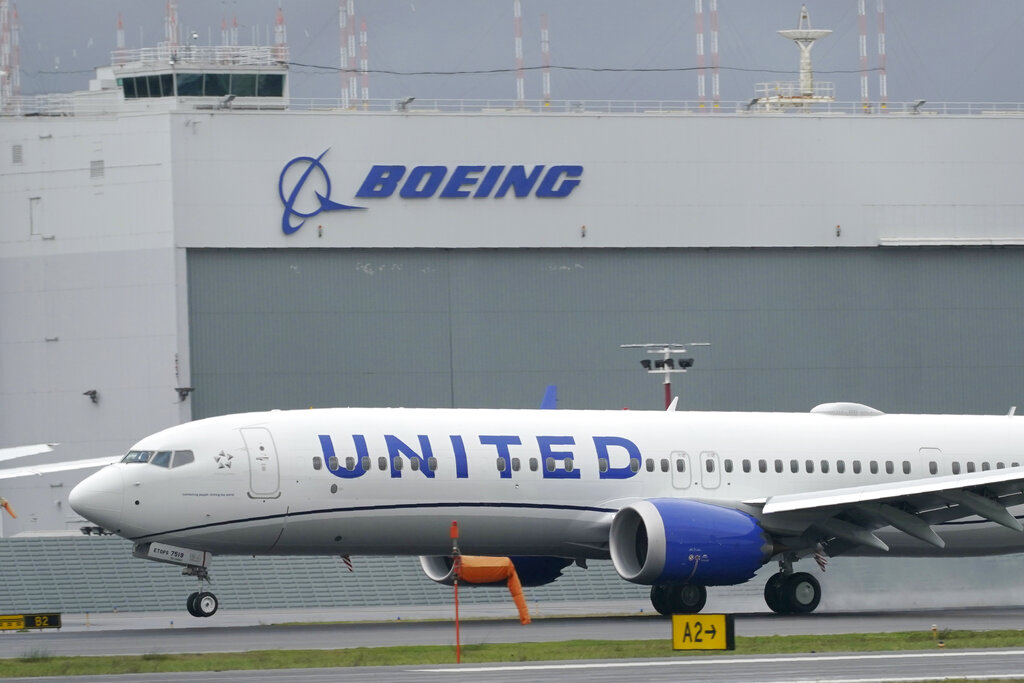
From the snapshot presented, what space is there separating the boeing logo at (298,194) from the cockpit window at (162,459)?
88.8 feet

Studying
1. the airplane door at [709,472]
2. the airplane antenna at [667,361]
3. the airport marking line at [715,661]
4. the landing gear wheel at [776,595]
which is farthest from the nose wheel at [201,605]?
the airplane antenna at [667,361]

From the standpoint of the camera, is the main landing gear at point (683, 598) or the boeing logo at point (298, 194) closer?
the main landing gear at point (683, 598)

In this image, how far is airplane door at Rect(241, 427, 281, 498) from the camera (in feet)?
101

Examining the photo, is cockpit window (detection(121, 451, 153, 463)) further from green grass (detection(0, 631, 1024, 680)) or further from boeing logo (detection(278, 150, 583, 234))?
boeing logo (detection(278, 150, 583, 234))

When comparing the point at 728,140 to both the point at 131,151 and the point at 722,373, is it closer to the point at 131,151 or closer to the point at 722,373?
the point at 722,373

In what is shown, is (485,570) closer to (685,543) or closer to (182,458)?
(685,543)

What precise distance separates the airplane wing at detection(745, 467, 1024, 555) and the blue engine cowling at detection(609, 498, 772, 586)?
0.77 meters

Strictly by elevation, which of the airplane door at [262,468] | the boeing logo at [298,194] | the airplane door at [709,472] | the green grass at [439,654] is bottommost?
the green grass at [439,654]

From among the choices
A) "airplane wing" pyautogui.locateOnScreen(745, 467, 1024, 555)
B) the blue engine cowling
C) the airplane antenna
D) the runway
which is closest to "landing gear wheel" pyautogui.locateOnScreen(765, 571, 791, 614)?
the runway

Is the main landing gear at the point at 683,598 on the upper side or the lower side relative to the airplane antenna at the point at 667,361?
A: lower

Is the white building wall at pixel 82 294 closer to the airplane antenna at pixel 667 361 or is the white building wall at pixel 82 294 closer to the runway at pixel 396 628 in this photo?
the airplane antenna at pixel 667 361

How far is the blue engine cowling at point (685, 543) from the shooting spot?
31141 mm

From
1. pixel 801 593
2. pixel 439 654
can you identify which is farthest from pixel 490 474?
pixel 439 654

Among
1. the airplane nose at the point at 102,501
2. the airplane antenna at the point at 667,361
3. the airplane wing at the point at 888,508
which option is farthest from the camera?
the airplane antenna at the point at 667,361
